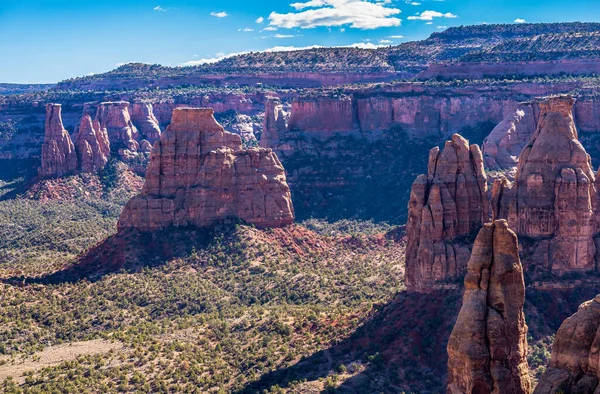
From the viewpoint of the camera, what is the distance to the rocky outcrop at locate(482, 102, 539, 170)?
117m

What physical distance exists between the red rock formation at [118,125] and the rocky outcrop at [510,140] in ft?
248

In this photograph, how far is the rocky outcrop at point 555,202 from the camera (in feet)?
216

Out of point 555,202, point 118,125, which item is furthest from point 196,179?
point 118,125

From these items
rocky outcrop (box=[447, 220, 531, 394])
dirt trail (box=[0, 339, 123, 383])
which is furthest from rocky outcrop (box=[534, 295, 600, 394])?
dirt trail (box=[0, 339, 123, 383])

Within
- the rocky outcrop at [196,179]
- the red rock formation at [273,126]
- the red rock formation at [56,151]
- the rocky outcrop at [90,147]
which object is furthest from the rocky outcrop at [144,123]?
the rocky outcrop at [196,179]

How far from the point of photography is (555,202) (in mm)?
66188

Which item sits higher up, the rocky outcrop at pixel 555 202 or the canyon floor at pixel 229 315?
the rocky outcrop at pixel 555 202

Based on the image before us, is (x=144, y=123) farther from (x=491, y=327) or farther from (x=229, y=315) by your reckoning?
(x=491, y=327)

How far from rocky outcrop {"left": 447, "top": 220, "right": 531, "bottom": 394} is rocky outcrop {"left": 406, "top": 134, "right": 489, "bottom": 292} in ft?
80.9

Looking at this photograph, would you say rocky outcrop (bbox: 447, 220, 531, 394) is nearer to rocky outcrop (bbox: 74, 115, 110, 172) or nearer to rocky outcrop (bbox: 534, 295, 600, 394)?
rocky outcrop (bbox: 534, 295, 600, 394)

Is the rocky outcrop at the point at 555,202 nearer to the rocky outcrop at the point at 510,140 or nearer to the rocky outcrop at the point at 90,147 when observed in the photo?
the rocky outcrop at the point at 510,140

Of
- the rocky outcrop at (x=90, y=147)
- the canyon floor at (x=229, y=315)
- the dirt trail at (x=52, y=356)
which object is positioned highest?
the rocky outcrop at (x=90, y=147)

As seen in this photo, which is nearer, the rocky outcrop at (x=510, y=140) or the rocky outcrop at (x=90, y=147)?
the rocky outcrop at (x=510, y=140)

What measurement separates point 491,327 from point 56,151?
413 ft
